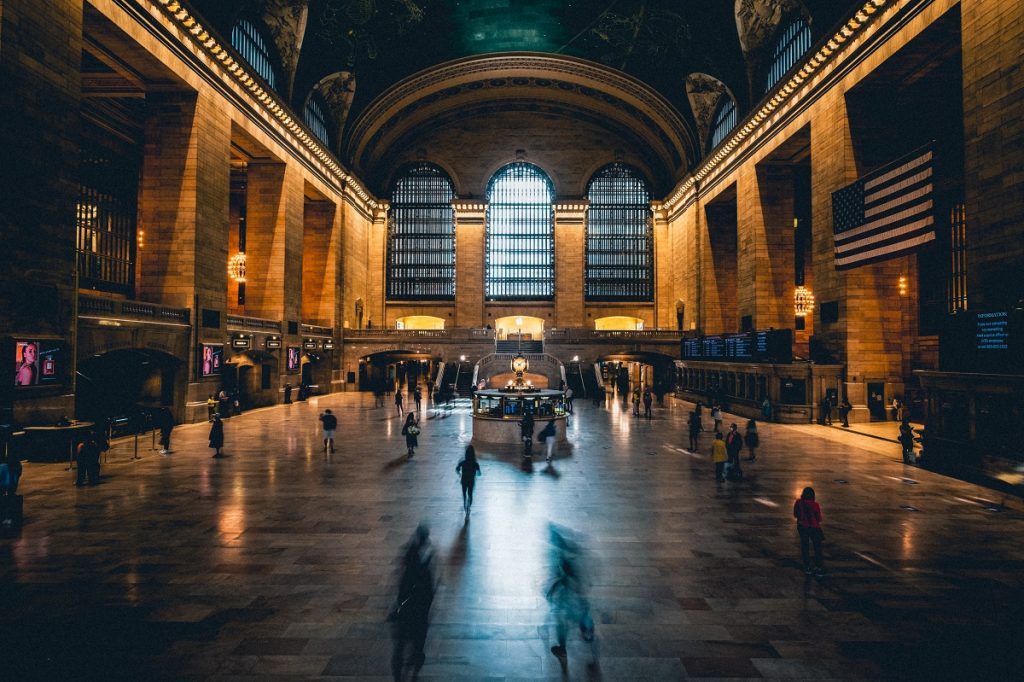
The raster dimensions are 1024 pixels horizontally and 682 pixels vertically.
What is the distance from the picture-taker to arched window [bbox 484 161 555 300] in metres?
43.3

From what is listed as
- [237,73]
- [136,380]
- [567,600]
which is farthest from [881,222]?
[136,380]

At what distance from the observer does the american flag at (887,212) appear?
1377cm

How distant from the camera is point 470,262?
4184 centimetres

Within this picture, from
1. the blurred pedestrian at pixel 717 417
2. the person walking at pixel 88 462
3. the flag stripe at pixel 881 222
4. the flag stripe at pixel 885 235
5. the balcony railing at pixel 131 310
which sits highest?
the flag stripe at pixel 881 222

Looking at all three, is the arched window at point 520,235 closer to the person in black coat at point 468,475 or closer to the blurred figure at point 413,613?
the person in black coat at point 468,475

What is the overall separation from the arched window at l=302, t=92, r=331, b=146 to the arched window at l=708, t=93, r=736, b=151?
960 inches

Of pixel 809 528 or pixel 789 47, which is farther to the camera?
pixel 789 47

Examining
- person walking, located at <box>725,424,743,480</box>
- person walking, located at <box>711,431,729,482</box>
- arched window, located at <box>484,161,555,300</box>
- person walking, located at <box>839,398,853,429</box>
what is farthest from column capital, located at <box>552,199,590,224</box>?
person walking, located at <box>711,431,729,482</box>

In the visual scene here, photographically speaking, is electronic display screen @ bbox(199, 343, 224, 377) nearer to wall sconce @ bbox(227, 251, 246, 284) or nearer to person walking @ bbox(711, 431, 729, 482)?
wall sconce @ bbox(227, 251, 246, 284)

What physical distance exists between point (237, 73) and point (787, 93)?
76.1 ft

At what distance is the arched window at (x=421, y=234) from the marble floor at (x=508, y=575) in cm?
3286

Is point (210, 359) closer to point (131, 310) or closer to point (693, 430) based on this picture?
point (131, 310)

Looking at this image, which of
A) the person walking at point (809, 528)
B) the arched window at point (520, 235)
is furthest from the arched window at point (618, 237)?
the person walking at point (809, 528)

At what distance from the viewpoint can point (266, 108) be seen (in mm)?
23594
